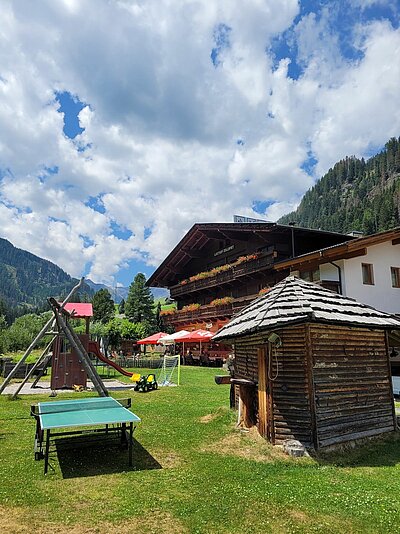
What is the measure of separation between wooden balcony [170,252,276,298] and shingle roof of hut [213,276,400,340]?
1936 cm

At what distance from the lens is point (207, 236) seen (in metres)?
40.8

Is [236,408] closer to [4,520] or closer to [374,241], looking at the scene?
[4,520]

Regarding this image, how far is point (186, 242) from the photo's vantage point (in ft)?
145

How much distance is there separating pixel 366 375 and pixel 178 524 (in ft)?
22.9

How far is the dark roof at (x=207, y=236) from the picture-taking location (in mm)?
31703

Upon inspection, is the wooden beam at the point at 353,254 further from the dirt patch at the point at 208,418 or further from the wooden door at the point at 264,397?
the wooden door at the point at 264,397

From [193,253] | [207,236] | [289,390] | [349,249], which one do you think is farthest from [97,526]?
[193,253]

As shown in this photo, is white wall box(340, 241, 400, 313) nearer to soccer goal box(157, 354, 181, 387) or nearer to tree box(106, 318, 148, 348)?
soccer goal box(157, 354, 181, 387)

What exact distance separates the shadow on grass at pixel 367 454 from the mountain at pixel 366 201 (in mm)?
118581

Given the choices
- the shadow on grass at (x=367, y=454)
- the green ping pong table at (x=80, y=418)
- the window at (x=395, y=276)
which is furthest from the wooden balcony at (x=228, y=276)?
the green ping pong table at (x=80, y=418)

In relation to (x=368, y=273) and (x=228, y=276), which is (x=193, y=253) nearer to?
(x=228, y=276)

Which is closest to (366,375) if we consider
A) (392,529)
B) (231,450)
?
(231,450)

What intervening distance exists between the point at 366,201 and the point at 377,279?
14420 cm

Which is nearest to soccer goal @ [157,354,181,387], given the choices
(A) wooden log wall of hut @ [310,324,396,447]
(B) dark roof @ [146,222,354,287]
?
(B) dark roof @ [146,222,354,287]
